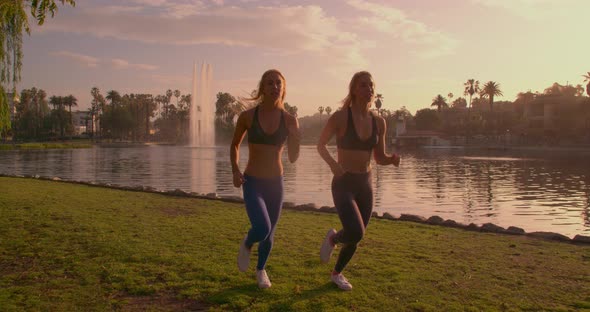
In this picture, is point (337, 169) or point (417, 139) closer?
point (337, 169)

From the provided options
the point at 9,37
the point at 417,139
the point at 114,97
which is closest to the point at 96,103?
the point at 114,97

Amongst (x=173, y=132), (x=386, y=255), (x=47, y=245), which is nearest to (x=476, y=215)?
(x=386, y=255)

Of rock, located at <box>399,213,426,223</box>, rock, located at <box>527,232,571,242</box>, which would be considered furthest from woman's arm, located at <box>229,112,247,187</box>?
rock, located at <box>527,232,571,242</box>

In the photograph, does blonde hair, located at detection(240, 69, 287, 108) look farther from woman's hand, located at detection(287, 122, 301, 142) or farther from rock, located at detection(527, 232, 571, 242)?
rock, located at detection(527, 232, 571, 242)

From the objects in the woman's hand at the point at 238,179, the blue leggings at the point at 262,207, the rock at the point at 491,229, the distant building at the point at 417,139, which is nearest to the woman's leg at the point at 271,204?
the blue leggings at the point at 262,207

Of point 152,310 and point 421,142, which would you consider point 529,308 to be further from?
point 421,142

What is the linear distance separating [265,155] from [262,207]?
23.8 inches

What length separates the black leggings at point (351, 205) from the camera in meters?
5.04

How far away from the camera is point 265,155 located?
5242 millimetres

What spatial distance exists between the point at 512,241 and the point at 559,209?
8593mm

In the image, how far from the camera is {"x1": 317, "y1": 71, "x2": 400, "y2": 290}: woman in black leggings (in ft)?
16.6

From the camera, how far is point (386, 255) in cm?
707

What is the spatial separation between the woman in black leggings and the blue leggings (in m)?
0.66

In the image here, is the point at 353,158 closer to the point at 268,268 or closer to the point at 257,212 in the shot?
the point at 257,212
